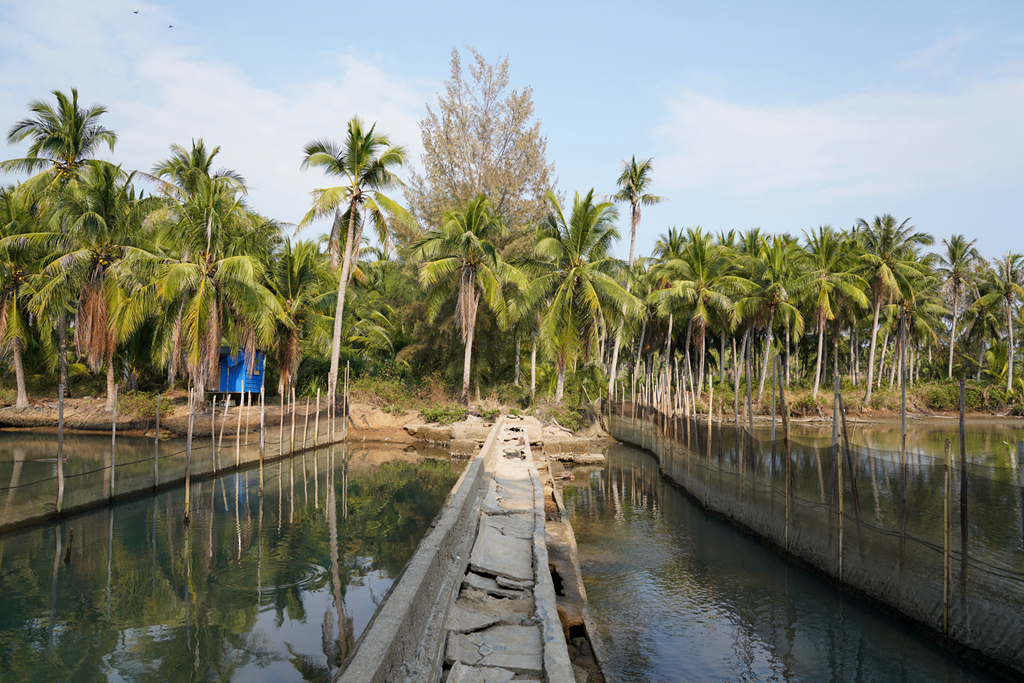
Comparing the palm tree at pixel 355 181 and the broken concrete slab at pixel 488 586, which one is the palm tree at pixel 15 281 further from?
the broken concrete slab at pixel 488 586

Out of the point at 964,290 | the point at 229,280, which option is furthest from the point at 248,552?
the point at 964,290

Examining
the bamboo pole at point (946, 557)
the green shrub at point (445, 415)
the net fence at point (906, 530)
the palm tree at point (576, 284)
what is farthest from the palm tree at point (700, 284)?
the bamboo pole at point (946, 557)

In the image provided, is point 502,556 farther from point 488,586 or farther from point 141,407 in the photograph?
point 141,407

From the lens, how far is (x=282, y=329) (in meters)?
28.9

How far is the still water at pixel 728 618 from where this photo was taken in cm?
699

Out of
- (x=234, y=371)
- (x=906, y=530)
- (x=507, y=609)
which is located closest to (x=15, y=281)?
(x=234, y=371)

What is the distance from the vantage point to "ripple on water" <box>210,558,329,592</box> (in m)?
9.59

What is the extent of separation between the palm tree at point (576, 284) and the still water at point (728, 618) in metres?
14.6

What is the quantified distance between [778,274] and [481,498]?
2826cm

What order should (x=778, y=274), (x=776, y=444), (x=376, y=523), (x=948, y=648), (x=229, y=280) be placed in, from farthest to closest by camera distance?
(x=778, y=274) < (x=229, y=280) < (x=376, y=523) < (x=776, y=444) < (x=948, y=648)

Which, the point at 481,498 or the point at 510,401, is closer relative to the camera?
the point at 481,498

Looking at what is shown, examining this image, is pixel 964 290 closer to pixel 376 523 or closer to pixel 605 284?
pixel 605 284

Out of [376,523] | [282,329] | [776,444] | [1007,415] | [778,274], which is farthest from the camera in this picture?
[1007,415]

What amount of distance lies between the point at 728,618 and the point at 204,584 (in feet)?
24.5
